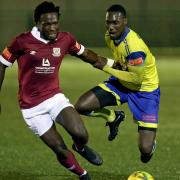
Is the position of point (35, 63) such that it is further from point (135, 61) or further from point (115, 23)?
point (135, 61)

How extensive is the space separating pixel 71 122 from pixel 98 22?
2873 cm

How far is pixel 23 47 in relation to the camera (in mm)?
10125

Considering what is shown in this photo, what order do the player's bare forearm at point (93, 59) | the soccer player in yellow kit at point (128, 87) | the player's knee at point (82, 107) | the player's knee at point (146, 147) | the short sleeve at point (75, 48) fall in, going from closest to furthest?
the short sleeve at point (75, 48), the player's bare forearm at point (93, 59), the soccer player in yellow kit at point (128, 87), the player's knee at point (82, 107), the player's knee at point (146, 147)

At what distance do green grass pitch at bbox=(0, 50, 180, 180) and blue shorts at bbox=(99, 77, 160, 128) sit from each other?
0.90 metres

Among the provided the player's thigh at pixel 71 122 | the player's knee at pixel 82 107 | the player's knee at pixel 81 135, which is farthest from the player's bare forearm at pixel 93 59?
the player's knee at pixel 81 135

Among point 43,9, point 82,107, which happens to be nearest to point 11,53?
point 43,9

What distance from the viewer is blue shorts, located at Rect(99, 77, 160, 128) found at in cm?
1169

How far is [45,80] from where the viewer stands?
33.8 ft

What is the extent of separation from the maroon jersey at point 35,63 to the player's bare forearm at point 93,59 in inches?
28.7

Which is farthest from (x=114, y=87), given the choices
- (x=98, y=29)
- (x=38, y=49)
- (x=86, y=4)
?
(x=86, y=4)

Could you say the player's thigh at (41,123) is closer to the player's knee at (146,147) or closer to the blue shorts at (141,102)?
the blue shorts at (141,102)

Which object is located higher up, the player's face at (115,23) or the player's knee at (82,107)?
the player's face at (115,23)

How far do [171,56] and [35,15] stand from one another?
28601 millimetres

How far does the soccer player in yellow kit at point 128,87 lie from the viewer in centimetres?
1122
